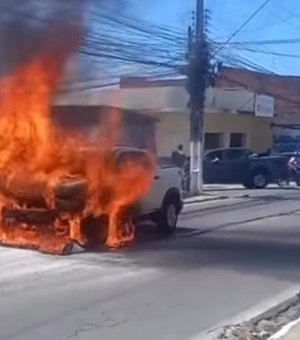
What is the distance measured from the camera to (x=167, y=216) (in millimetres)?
15680

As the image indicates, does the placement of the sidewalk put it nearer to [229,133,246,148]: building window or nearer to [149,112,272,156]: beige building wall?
[149,112,272,156]: beige building wall

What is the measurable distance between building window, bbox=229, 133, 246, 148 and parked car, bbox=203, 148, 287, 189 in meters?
7.96

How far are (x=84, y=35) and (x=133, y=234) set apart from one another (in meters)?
4.41

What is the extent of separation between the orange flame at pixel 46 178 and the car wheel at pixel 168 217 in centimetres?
237

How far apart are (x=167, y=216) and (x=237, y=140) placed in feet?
91.1

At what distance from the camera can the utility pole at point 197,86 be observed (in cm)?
2530

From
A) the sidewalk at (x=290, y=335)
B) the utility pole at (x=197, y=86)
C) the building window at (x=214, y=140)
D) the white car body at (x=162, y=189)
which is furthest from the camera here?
→ the building window at (x=214, y=140)

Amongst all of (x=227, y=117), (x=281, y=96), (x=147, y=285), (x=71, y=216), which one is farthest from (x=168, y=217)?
(x=281, y=96)

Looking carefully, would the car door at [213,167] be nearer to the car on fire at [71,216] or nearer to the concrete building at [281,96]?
the concrete building at [281,96]

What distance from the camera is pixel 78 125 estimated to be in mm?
12766

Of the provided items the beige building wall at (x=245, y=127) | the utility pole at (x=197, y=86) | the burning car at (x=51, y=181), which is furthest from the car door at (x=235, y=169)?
the burning car at (x=51, y=181)

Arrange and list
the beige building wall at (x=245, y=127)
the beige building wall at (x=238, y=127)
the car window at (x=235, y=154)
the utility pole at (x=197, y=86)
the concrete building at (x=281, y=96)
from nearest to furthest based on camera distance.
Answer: the utility pole at (x=197, y=86) < the beige building wall at (x=238, y=127) < the car window at (x=235, y=154) < the beige building wall at (x=245, y=127) < the concrete building at (x=281, y=96)

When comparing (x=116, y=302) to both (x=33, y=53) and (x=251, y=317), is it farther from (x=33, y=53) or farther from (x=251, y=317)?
(x=33, y=53)

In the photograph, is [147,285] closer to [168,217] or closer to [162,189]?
[162,189]
